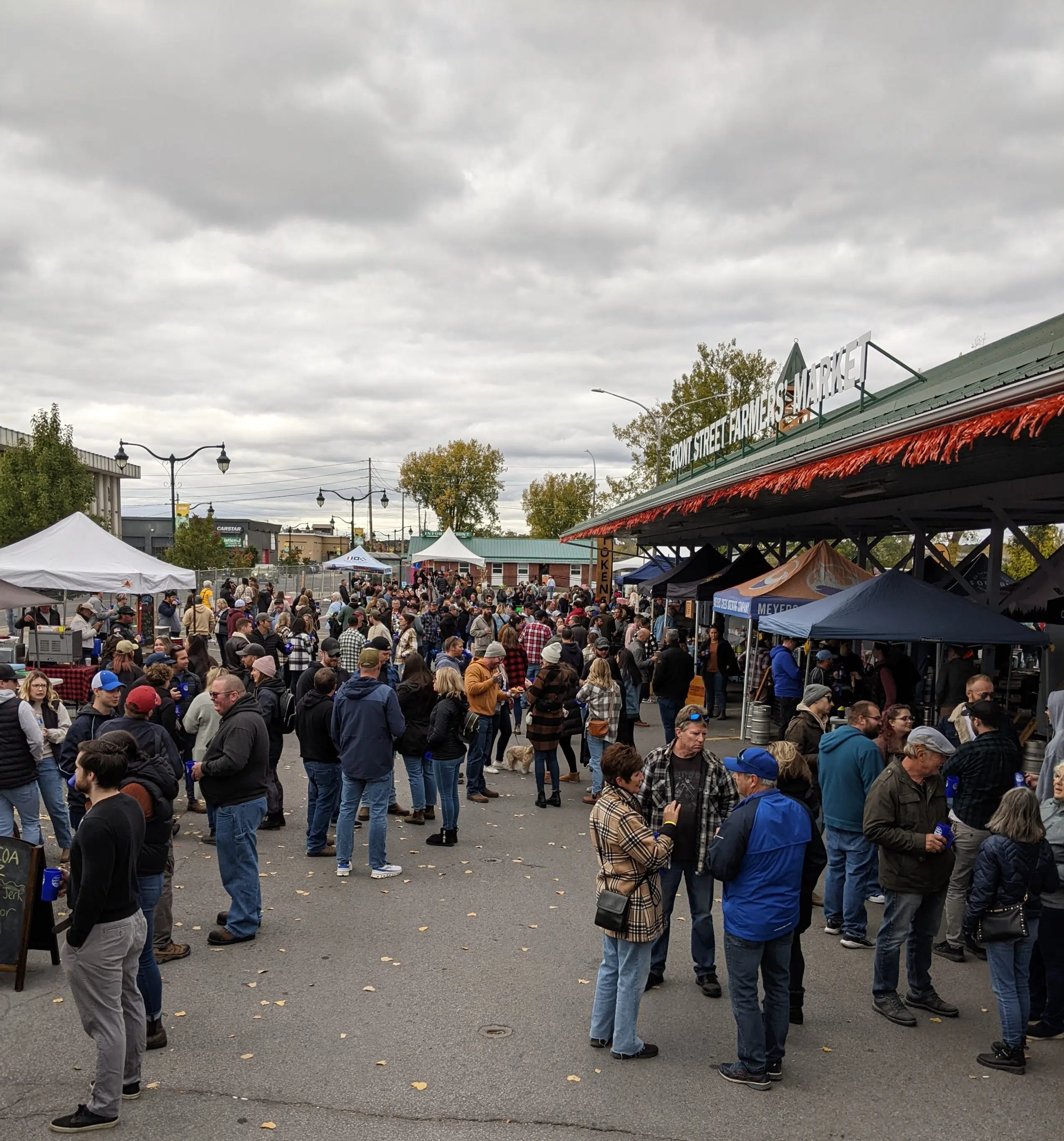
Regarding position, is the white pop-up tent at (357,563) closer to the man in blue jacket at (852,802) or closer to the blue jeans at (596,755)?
the blue jeans at (596,755)

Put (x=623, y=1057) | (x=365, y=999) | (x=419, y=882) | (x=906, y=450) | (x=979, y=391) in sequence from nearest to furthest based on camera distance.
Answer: (x=623, y=1057)
(x=365, y=999)
(x=979, y=391)
(x=906, y=450)
(x=419, y=882)

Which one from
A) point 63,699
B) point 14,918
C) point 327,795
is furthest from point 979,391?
point 63,699

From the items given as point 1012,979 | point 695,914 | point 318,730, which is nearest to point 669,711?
point 318,730

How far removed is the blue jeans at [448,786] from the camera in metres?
9.02

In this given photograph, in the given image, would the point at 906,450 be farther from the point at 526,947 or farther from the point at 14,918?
the point at 14,918

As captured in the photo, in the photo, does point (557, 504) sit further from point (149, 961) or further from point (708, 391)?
point (149, 961)

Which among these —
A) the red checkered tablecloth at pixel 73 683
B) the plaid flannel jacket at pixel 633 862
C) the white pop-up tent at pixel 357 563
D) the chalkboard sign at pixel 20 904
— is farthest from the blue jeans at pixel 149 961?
the white pop-up tent at pixel 357 563

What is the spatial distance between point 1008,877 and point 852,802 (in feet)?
5.42

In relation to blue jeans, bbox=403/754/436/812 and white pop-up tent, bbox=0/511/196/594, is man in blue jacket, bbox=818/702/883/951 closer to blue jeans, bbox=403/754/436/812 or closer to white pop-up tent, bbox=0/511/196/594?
blue jeans, bbox=403/754/436/812

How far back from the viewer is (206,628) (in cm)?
2162

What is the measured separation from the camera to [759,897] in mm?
4734

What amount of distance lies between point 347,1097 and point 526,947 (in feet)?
7.11

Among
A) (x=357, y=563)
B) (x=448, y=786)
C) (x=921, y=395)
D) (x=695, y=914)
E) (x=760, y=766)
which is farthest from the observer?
(x=357, y=563)

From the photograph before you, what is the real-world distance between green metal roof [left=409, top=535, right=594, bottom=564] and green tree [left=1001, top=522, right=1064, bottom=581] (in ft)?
145
